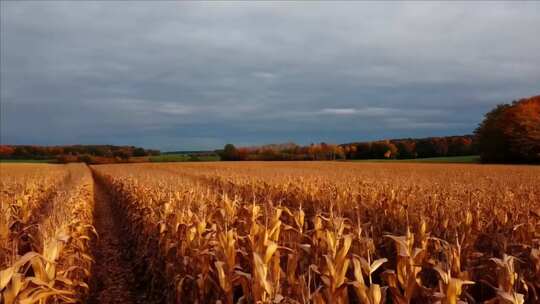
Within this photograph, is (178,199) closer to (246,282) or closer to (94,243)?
(94,243)

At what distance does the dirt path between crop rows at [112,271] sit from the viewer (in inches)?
328

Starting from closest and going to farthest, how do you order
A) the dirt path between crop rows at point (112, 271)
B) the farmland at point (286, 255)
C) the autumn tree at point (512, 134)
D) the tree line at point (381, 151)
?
the farmland at point (286, 255) < the dirt path between crop rows at point (112, 271) < the autumn tree at point (512, 134) < the tree line at point (381, 151)

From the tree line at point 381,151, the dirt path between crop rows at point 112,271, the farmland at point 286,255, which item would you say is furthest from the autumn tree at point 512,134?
the dirt path between crop rows at point 112,271

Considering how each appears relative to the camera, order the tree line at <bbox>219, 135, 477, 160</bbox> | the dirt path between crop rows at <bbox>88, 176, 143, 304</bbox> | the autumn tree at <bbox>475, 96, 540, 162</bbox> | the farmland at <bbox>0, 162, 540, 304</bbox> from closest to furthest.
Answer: the farmland at <bbox>0, 162, 540, 304</bbox>, the dirt path between crop rows at <bbox>88, 176, 143, 304</bbox>, the autumn tree at <bbox>475, 96, 540, 162</bbox>, the tree line at <bbox>219, 135, 477, 160</bbox>

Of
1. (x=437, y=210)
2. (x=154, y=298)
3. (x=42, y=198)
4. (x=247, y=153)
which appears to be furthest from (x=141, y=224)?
(x=247, y=153)

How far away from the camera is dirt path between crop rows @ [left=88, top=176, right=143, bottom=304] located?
8320mm

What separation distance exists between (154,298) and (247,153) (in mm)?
86927

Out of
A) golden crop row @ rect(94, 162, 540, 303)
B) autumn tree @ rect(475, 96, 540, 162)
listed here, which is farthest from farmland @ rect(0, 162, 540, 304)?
autumn tree @ rect(475, 96, 540, 162)

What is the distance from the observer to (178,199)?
1078cm

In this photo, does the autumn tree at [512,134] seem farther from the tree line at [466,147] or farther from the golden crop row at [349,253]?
the golden crop row at [349,253]

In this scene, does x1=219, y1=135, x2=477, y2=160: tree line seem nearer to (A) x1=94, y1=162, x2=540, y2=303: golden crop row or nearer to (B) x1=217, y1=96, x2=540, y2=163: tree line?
(B) x1=217, y1=96, x2=540, y2=163: tree line

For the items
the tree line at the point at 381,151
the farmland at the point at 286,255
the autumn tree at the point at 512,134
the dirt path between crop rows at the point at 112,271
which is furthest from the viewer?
the tree line at the point at 381,151

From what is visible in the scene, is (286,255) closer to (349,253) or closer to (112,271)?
(349,253)

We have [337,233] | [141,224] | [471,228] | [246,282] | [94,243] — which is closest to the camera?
[246,282]
